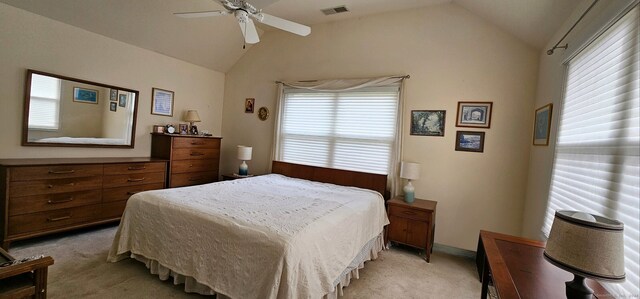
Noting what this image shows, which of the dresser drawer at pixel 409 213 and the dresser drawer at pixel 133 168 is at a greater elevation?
the dresser drawer at pixel 133 168

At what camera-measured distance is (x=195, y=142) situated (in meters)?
4.31

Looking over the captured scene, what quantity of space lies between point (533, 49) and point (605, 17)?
5.01ft

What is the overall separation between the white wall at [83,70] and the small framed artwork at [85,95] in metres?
0.16

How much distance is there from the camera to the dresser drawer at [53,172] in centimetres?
261

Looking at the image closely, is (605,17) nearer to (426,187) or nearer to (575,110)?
(575,110)

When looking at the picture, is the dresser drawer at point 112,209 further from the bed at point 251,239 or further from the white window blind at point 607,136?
the white window blind at point 607,136

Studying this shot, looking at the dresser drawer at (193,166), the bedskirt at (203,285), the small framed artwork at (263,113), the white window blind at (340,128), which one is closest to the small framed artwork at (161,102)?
the dresser drawer at (193,166)

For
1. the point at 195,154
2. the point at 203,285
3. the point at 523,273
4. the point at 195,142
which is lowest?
the point at 203,285

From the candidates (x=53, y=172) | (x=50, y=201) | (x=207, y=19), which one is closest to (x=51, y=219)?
(x=50, y=201)

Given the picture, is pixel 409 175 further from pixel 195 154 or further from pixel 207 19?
pixel 207 19

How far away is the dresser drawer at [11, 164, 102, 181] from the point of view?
8.55ft

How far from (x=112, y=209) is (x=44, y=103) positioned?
144cm

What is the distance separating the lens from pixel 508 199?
307 cm

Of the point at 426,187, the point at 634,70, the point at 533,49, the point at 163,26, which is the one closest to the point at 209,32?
the point at 163,26
